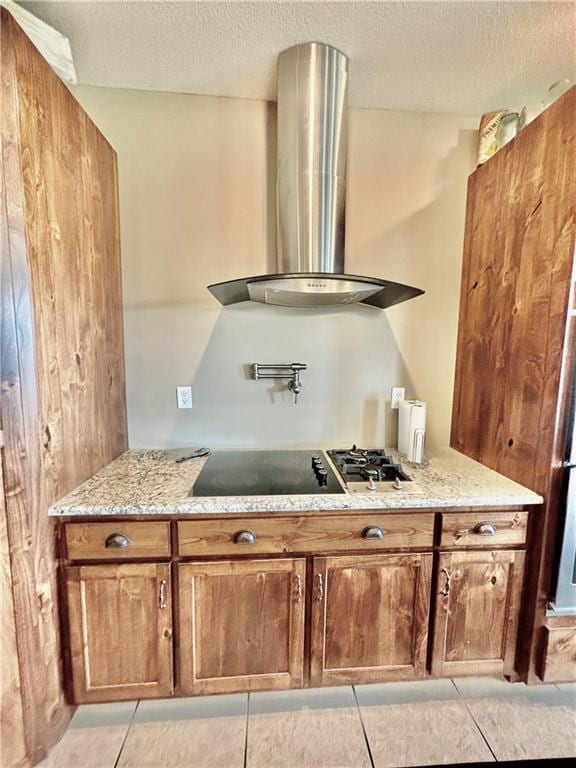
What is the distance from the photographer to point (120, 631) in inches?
49.8

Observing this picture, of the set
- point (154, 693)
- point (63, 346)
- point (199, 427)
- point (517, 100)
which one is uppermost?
point (517, 100)

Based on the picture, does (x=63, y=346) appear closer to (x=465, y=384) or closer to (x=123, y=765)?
(x=123, y=765)

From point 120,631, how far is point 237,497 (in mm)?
675

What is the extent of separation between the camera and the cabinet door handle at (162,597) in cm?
125

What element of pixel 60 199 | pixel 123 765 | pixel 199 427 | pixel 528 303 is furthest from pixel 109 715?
pixel 528 303

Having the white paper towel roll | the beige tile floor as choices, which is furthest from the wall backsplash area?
the beige tile floor

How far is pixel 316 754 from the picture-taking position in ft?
3.95

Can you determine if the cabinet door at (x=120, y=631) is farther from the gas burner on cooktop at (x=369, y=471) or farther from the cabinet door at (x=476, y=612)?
the cabinet door at (x=476, y=612)

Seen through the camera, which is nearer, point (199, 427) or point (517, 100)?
point (517, 100)

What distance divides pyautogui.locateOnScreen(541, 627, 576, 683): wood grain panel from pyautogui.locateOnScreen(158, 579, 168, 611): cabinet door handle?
5.03ft

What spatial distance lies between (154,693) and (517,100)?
3149 millimetres

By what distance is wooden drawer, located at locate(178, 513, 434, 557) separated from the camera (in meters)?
1.25

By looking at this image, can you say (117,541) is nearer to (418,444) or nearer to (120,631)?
(120,631)

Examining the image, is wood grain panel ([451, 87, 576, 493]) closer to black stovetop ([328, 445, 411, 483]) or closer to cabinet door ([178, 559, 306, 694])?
black stovetop ([328, 445, 411, 483])
